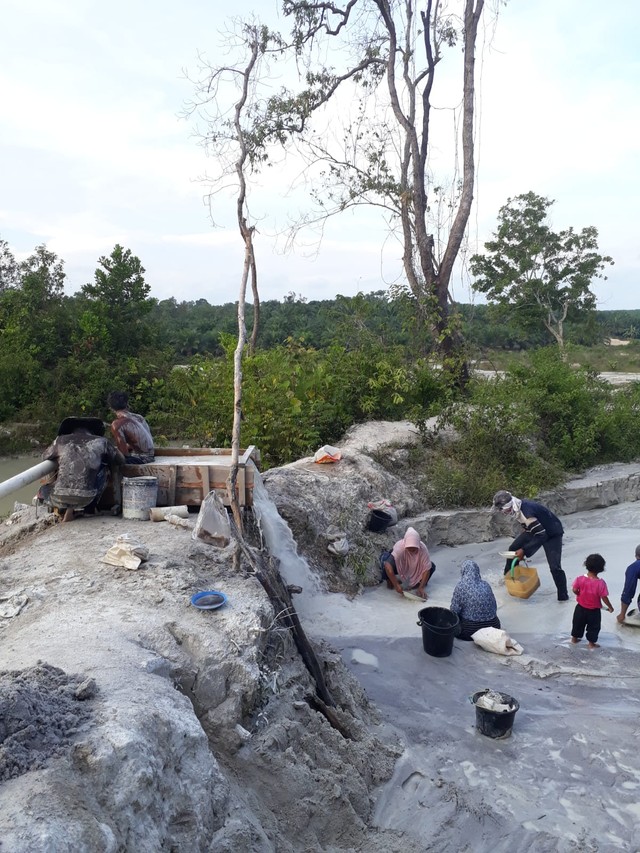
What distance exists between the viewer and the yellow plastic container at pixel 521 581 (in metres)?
7.41

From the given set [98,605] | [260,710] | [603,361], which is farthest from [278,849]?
[603,361]

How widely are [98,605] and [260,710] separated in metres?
1.31

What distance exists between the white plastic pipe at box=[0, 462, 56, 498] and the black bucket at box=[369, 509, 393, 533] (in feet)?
13.3

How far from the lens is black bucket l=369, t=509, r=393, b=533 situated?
28.3 feet

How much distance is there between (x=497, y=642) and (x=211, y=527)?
2803 millimetres

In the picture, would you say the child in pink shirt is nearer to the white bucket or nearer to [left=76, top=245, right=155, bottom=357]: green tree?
the white bucket

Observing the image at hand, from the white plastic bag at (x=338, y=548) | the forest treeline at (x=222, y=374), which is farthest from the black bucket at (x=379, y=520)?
the forest treeline at (x=222, y=374)

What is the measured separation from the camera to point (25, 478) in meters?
5.62

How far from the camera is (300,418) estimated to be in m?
10.6

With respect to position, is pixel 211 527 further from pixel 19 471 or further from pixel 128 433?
pixel 19 471

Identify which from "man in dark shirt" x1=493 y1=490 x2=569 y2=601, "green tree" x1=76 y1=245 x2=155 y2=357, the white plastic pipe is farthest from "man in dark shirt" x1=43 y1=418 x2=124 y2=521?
"green tree" x1=76 y1=245 x2=155 y2=357

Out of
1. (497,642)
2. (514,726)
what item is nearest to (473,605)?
(497,642)

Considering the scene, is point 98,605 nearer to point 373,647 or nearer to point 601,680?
point 373,647

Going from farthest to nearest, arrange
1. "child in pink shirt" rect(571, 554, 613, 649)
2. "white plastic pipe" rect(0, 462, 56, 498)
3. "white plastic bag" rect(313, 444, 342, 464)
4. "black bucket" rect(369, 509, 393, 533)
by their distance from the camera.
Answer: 1. "white plastic bag" rect(313, 444, 342, 464)
2. "black bucket" rect(369, 509, 393, 533)
3. "child in pink shirt" rect(571, 554, 613, 649)
4. "white plastic pipe" rect(0, 462, 56, 498)
